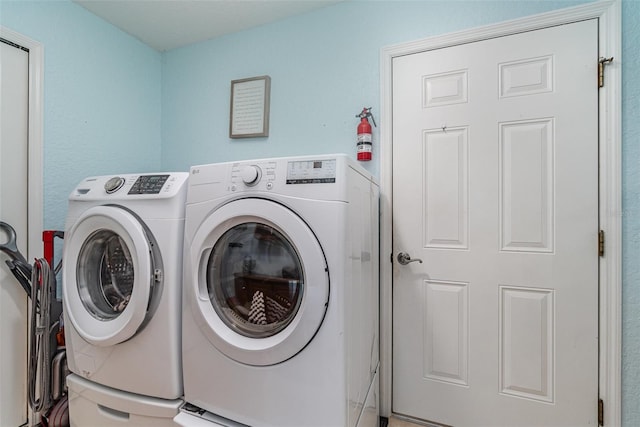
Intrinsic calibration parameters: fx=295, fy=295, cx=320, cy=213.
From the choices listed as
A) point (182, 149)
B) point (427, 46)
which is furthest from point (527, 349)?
point (182, 149)

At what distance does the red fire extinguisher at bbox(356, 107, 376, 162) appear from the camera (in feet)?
5.23

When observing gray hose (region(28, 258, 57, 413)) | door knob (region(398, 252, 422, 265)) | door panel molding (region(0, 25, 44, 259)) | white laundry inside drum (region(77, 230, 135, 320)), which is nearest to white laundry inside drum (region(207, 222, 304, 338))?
white laundry inside drum (region(77, 230, 135, 320))

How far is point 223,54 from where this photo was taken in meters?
2.06

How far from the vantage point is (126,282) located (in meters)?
1.36

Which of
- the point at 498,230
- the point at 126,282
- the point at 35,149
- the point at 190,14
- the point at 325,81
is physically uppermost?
the point at 190,14

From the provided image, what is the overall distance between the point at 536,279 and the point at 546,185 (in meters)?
A: 0.43

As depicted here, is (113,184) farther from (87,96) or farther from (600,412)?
(600,412)

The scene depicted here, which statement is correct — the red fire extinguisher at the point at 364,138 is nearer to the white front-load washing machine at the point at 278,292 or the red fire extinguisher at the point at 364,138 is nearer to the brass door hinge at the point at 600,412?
the white front-load washing machine at the point at 278,292

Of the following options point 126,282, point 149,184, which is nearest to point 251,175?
point 149,184

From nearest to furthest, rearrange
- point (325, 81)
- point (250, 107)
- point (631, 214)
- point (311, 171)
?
1. point (311, 171)
2. point (631, 214)
3. point (325, 81)
4. point (250, 107)

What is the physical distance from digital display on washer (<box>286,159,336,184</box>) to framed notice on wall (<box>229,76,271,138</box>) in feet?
3.24

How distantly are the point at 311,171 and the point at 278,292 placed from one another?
0.46m

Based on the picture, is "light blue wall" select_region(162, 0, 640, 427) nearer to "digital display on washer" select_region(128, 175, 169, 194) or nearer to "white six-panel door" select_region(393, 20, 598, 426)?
"white six-panel door" select_region(393, 20, 598, 426)

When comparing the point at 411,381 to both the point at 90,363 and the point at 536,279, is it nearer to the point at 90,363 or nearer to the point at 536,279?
the point at 536,279
